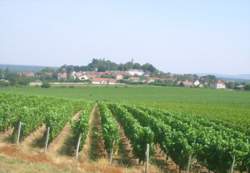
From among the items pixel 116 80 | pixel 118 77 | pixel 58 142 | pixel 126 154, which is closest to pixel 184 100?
pixel 58 142

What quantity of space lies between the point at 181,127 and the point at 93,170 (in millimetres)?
9496

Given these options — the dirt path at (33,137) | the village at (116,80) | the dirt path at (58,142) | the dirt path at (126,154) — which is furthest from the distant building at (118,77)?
the dirt path at (126,154)

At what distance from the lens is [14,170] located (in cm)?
1375

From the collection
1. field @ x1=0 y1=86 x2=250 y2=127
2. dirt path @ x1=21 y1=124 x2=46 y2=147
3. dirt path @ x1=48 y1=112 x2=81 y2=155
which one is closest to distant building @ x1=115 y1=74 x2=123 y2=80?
field @ x1=0 y1=86 x2=250 y2=127

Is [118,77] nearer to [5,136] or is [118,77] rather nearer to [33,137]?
[33,137]

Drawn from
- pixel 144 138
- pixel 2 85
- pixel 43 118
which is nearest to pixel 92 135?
pixel 43 118

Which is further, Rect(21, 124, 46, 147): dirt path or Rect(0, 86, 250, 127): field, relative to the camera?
Rect(0, 86, 250, 127): field

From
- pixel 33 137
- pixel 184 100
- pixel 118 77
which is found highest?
pixel 118 77

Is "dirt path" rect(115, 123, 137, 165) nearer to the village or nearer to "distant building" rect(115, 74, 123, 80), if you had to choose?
the village

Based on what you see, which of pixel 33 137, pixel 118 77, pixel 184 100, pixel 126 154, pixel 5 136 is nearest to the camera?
pixel 126 154

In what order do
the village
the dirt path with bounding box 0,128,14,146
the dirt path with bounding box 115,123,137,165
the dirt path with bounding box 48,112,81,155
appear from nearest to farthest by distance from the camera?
the dirt path with bounding box 115,123,137,165 → the dirt path with bounding box 48,112,81,155 → the dirt path with bounding box 0,128,14,146 → the village

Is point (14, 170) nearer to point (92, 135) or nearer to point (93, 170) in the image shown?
point (93, 170)

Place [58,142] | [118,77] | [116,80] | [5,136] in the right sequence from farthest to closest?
[118,77], [116,80], [5,136], [58,142]

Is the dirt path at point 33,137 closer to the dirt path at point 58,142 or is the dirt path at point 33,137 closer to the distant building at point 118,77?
the dirt path at point 58,142
